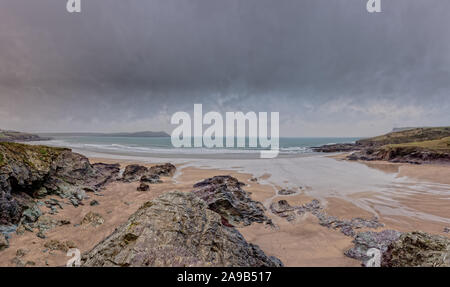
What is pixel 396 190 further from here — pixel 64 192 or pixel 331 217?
pixel 64 192

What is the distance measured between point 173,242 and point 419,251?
571cm

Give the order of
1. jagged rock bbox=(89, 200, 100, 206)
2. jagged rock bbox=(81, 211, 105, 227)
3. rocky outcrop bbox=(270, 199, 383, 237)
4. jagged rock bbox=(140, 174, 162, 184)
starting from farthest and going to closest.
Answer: jagged rock bbox=(140, 174, 162, 184)
jagged rock bbox=(89, 200, 100, 206)
rocky outcrop bbox=(270, 199, 383, 237)
jagged rock bbox=(81, 211, 105, 227)

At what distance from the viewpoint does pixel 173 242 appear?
138 inches

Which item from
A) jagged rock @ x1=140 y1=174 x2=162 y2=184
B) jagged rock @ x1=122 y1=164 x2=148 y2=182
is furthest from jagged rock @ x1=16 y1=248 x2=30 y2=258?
jagged rock @ x1=122 y1=164 x2=148 y2=182

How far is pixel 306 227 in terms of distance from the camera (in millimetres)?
8758

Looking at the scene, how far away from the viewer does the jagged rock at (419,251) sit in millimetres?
3761

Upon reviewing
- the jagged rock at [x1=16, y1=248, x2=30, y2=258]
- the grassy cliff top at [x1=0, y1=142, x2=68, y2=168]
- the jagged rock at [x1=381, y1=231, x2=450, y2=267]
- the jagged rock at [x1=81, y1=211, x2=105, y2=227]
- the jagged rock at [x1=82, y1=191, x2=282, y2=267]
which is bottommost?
the jagged rock at [x1=81, y1=211, x2=105, y2=227]

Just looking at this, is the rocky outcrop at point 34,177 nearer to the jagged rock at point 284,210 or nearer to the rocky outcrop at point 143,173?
the rocky outcrop at point 143,173

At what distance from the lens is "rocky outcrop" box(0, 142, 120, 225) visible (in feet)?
22.2

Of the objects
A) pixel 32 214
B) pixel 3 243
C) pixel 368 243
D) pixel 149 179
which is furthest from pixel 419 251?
pixel 149 179

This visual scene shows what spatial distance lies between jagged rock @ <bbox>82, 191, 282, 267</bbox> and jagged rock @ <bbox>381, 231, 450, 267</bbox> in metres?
3.26

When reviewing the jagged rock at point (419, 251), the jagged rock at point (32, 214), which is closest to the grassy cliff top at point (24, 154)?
the jagged rock at point (32, 214)

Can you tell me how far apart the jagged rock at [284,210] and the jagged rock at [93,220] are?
9.09 meters

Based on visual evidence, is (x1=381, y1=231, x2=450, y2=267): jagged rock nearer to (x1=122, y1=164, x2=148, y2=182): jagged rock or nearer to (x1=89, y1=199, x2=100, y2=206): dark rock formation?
(x1=89, y1=199, x2=100, y2=206): dark rock formation
